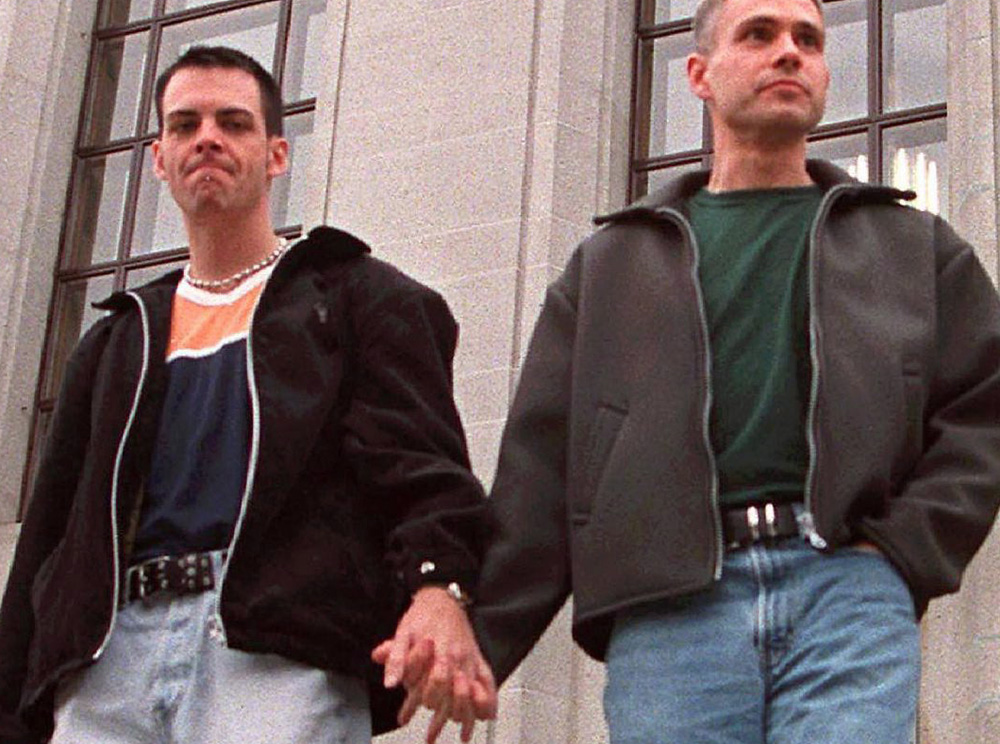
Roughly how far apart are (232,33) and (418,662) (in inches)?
329

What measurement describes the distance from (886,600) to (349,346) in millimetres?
1461

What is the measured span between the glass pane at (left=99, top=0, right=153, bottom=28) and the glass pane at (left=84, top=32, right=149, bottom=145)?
0.40 ft

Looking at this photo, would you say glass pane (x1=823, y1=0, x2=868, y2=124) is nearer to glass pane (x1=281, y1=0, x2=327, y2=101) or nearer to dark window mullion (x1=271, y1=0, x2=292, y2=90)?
glass pane (x1=281, y1=0, x2=327, y2=101)

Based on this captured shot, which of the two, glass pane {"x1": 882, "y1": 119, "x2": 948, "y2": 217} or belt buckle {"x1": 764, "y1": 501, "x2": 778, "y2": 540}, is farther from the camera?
glass pane {"x1": 882, "y1": 119, "x2": 948, "y2": 217}

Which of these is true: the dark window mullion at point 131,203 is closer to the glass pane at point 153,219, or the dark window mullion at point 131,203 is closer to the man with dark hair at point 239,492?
the glass pane at point 153,219

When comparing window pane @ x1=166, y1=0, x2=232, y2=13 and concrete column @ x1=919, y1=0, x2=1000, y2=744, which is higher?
window pane @ x1=166, y1=0, x2=232, y2=13

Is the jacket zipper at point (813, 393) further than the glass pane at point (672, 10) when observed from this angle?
No

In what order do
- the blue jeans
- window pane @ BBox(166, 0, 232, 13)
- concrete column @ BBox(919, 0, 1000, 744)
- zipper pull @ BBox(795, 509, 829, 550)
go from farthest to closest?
window pane @ BBox(166, 0, 232, 13), concrete column @ BBox(919, 0, 1000, 744), zipper pull @ BBox(795, 509, 829, 550), the blue jeans

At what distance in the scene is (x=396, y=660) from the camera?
5031 mm

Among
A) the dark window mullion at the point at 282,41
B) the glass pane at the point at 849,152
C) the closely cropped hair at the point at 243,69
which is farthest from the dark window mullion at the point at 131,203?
the closely cropped hair at the point at 243,69

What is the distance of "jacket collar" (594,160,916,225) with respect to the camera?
5512mm

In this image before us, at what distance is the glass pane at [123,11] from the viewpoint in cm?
1333

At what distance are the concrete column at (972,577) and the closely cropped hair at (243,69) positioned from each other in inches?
158

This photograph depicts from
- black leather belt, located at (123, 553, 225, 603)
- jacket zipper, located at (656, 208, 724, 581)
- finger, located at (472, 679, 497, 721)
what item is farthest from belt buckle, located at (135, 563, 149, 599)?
jacket zipper, located at (656, 208, 724, 581)
